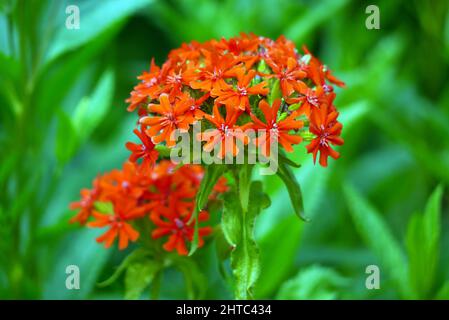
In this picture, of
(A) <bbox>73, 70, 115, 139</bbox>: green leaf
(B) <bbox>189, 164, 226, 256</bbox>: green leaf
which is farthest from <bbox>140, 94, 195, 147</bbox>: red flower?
(A) <bbox>73, 70, 115, 139</bbox>: green leaf

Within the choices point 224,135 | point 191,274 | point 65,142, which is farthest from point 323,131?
point 65,142

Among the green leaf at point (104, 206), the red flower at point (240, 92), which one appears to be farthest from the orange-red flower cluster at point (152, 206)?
the red flower at point (240, 92)

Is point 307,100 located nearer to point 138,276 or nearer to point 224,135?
point 224,135

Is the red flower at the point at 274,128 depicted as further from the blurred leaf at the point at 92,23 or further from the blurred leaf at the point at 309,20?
the blurred leaf at the point at 309,20

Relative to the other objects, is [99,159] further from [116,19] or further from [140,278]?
[140,278]

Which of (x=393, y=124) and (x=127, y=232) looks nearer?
(x=127, y=232)

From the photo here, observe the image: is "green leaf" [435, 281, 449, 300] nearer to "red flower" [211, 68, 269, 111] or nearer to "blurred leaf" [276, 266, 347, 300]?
"blurred leaf" [276, 266, 347, 300]

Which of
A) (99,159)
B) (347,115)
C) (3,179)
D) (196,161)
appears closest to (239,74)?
(196,161)

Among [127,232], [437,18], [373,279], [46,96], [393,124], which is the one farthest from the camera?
[437,18]
